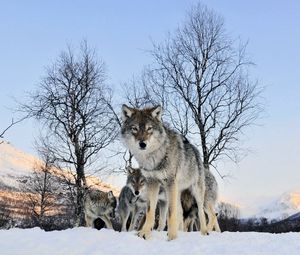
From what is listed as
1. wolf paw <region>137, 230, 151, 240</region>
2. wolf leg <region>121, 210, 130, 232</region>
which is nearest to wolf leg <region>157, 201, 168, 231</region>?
wolf paw <region>137, 230, 151, 240</region>

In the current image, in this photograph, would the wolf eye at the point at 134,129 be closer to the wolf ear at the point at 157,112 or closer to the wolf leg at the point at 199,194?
the wolf ear at the point at 157,112

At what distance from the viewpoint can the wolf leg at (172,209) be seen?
8664mm

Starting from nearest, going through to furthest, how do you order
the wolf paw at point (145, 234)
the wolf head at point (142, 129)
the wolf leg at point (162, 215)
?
the wolf paw at point (145, 234) → the wolf head at point (142, 129) → the wolf leg at point (162, 215)

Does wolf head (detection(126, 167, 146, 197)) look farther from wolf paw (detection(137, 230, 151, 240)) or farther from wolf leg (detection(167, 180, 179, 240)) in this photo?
wolf paw (detection(137, 230, 151, 240))

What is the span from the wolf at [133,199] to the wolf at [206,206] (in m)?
1.26

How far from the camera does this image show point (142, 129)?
8.70 meters

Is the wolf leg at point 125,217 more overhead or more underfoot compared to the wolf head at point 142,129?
more underfoot

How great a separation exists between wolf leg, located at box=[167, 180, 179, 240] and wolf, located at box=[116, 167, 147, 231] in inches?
120

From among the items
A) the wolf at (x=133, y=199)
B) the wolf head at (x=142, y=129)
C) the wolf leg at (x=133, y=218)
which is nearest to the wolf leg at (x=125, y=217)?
the wolf at (x=133, y=199)

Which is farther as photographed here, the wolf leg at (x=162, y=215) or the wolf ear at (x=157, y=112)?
the wolf leg at (x=162, y=215)

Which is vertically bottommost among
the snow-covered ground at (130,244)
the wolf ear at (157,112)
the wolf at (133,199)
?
the snow-covered ground at (130,244)

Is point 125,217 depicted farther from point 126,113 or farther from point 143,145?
point 143,145

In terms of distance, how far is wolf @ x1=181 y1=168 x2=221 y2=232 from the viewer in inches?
440

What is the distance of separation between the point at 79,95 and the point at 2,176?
104480mm
